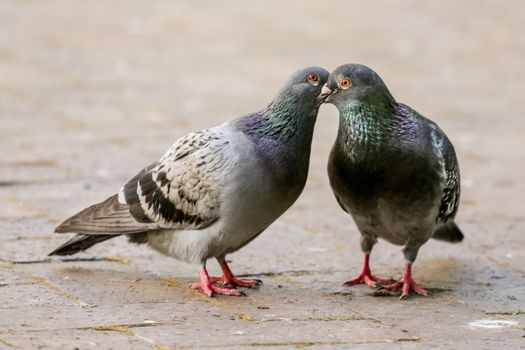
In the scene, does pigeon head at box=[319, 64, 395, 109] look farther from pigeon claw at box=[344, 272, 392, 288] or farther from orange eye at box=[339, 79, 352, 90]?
pigeon claw at box=[344, 272, 392, 288]

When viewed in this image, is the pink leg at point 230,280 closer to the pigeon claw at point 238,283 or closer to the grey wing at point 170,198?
the pigeon claw at point 238,283

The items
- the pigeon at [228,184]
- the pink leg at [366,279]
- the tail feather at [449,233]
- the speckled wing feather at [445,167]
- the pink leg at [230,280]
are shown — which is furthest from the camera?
the tail feather at [449,233]

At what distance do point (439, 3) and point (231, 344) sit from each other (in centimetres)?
1235

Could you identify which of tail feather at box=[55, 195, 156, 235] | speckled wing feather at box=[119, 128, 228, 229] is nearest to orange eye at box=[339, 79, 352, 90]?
speckled wing feather at box=[119, 128, 228, 229]

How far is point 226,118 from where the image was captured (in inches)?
412

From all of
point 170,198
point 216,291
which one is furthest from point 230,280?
point 170,198

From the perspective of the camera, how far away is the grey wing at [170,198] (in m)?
5.87

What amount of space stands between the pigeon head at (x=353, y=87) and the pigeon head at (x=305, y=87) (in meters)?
0.04

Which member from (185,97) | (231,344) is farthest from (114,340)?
(185,97)

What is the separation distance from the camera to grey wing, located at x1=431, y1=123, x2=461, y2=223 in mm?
6059

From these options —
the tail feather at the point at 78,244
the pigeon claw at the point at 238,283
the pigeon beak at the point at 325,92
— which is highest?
the pigeon beak at the point at 325,92

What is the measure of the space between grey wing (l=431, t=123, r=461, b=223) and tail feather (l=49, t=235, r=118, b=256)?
177cm

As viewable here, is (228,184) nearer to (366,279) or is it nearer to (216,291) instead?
(216,291)

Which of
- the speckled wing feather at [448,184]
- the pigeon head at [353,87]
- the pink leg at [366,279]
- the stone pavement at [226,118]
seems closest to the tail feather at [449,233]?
the stone pavement at [226,118]
